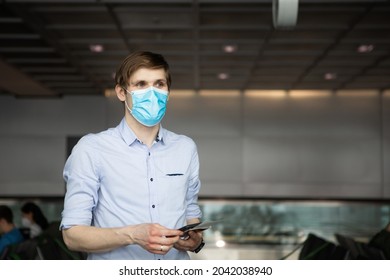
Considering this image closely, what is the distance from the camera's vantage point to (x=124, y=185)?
1749mm

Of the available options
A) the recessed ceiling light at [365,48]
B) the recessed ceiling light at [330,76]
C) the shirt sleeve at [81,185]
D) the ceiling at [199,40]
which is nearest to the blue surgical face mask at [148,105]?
the shirt sleeve at [81,185]

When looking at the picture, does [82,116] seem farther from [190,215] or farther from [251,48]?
[190,215]

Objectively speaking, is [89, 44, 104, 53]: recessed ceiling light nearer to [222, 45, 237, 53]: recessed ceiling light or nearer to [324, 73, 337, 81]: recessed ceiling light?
[222, 45, 237, 53]: recessed ceiling light

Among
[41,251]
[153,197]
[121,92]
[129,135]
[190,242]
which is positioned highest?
[121,92]

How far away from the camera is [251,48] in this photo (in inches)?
362

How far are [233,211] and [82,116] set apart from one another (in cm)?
444

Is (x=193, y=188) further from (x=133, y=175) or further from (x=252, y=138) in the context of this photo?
(x=252, y=138)

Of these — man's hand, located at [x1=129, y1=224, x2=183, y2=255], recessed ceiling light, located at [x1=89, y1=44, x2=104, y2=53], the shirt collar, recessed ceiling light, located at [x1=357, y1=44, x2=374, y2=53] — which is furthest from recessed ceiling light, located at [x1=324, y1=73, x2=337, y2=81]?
man's hand, located at [x1=129, y1=224, x2=183, y2=255]

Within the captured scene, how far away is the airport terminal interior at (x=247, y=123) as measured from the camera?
9.53m

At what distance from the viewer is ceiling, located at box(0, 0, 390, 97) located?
7238 millimetres

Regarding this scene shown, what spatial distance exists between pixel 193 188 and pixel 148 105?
369mm

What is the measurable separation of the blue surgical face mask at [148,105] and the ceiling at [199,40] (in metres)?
5.04

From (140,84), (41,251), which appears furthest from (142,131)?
(41,251)
